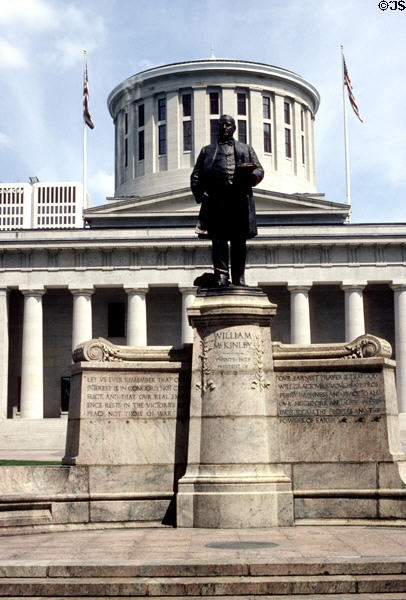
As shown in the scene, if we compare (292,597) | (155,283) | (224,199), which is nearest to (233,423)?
(224,199)

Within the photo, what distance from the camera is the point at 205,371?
53.2 ft

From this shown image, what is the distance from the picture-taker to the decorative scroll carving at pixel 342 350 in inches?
648

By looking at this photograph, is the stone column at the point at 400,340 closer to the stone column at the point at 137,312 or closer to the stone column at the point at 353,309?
the stone column at the point at 353,309

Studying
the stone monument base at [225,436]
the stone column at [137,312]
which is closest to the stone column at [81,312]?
the stone column at [137,312]

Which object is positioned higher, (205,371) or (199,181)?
(199,181)

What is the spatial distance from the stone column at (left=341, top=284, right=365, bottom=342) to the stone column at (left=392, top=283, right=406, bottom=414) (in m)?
2.72

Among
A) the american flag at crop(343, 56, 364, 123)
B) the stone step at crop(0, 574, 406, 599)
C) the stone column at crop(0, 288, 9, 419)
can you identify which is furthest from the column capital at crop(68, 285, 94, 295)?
the stone step at crop(0, 574, 406, 599)

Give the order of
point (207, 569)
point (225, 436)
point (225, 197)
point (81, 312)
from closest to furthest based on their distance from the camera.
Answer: point (207, 569)
point (225, 436)
point (225, 197)
point (81, 312)

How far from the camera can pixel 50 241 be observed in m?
70.9

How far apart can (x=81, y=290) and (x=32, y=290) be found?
386 cm

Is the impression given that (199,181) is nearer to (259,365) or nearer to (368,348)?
(259,365)

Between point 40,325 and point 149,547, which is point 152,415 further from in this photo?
point 40,325

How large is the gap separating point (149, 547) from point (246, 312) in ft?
15.9

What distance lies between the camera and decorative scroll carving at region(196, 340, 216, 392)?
1611 cm
